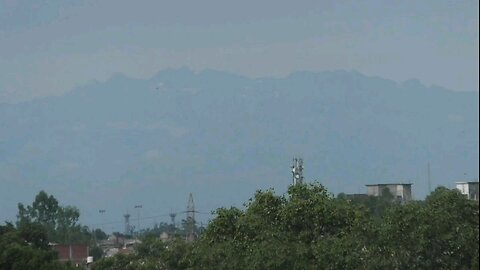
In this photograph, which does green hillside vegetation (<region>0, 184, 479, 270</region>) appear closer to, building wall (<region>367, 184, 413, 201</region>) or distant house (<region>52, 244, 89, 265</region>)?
distant house (<region>52, 244, 89, 265</region>)

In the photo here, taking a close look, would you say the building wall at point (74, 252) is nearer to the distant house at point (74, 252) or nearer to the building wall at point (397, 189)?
the distant house at point (74, 252)

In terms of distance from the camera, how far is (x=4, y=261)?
151 ft

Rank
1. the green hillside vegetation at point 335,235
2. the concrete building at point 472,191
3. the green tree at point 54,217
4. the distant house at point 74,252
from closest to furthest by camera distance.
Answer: the concrete building at point 472,191, the green hillside vegetation at point 335,235, the distant house at point 74,252, the green tree at point 54,217

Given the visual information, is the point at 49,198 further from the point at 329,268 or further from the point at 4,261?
the point at 329,268

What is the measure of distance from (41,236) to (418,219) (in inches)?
1363

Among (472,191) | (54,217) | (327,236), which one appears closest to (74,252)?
(54,217)

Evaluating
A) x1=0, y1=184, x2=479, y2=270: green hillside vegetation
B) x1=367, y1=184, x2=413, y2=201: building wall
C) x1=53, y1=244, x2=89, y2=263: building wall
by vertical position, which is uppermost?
x1=367, y1=184, x2=413, y2=201: building wall

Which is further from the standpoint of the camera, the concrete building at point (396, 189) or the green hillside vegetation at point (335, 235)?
the concrete building at point (396, 189)

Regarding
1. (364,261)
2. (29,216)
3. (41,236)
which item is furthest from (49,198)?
(364,261)

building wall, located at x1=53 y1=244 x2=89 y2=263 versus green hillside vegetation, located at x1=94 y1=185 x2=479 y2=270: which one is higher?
building wall, located at x1=53 y1=244 x2=89 y2=263

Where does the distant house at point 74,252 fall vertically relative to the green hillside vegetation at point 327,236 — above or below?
above

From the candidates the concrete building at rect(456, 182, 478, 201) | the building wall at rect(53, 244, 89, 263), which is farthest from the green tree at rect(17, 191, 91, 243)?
the concrete building at rect(456, 182, 478, 201)

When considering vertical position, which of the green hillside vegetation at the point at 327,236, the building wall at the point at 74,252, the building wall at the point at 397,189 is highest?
the building wall at the point at 397,189

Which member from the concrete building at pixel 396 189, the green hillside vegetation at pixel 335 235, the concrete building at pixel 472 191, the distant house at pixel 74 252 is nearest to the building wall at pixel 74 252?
the distant house at pixel 74 252
